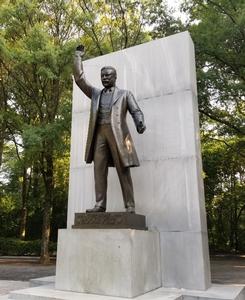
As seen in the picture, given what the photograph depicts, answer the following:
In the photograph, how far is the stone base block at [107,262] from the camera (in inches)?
192

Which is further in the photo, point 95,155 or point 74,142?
point 74,142

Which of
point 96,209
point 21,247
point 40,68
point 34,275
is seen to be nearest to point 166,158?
point 96,209

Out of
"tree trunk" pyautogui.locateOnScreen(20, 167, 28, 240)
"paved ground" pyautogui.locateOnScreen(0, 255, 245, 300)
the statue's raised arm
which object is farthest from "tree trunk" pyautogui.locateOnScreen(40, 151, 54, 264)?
the statue's raised arm

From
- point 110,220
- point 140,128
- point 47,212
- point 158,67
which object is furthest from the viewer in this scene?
point 47,212

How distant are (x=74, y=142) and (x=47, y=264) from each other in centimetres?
942

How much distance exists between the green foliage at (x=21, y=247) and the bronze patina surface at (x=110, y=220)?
49.7 ft

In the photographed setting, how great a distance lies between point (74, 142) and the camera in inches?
298

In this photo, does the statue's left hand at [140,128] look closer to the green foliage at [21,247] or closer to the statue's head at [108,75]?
the statue's head at [108,75]

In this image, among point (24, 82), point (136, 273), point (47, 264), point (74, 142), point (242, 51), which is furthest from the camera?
point (24, 82)

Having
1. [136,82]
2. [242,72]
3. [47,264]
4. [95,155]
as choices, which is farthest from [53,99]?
[95,155]

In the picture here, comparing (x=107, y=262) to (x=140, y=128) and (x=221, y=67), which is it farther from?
(x=221, y=67)

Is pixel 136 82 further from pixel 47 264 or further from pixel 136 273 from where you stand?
pixel 47 264

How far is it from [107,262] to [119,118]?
2.28 metres

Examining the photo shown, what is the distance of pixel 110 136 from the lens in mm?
5730
